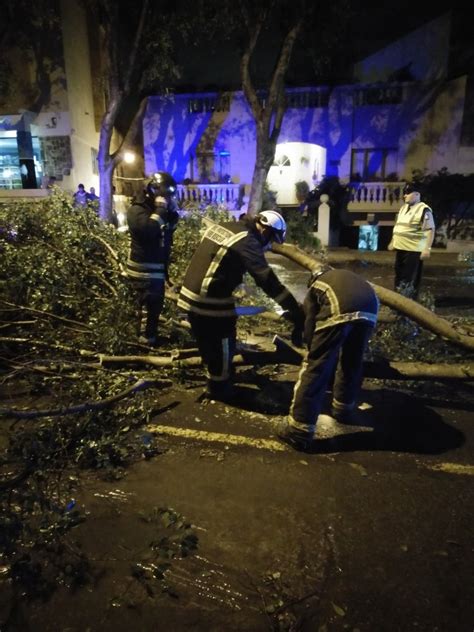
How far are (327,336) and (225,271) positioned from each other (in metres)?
1.02

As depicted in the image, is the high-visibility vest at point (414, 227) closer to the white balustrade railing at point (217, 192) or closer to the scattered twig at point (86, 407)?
the scattered twig at point (86, 407)

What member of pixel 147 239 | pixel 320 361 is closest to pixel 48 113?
pixel 147 239

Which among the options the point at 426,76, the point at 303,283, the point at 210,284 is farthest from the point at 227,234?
the point at 426,76

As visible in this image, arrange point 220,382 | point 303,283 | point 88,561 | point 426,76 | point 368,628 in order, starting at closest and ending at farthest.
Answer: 1. point 368,628
2. point 88,561
3. point 220,382
4. point 303,283
5. point 426,76

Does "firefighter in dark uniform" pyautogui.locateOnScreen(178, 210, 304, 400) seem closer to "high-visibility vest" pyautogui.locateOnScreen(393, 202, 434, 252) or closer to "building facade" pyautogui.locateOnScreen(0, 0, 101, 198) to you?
"high-visibility vest" pyautogui.locateOnScreen(393, 202, 434, 252)

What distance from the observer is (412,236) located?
20.7 feet

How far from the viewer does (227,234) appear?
11.6 ft

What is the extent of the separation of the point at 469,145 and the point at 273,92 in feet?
29.2

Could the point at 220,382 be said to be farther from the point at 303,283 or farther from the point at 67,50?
the point at 67,50

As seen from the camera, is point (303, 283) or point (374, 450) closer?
point (374, 450)

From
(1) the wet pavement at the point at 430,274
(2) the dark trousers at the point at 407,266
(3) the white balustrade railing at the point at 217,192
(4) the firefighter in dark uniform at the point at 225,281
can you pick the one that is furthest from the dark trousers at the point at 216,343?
(3) the white balustrade railing at the point at 217,192

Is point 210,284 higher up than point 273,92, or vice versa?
point 273,92

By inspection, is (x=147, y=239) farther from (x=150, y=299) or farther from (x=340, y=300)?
(x=340, y=300)

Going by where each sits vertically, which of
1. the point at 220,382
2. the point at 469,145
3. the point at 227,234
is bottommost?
the point at 220,382
